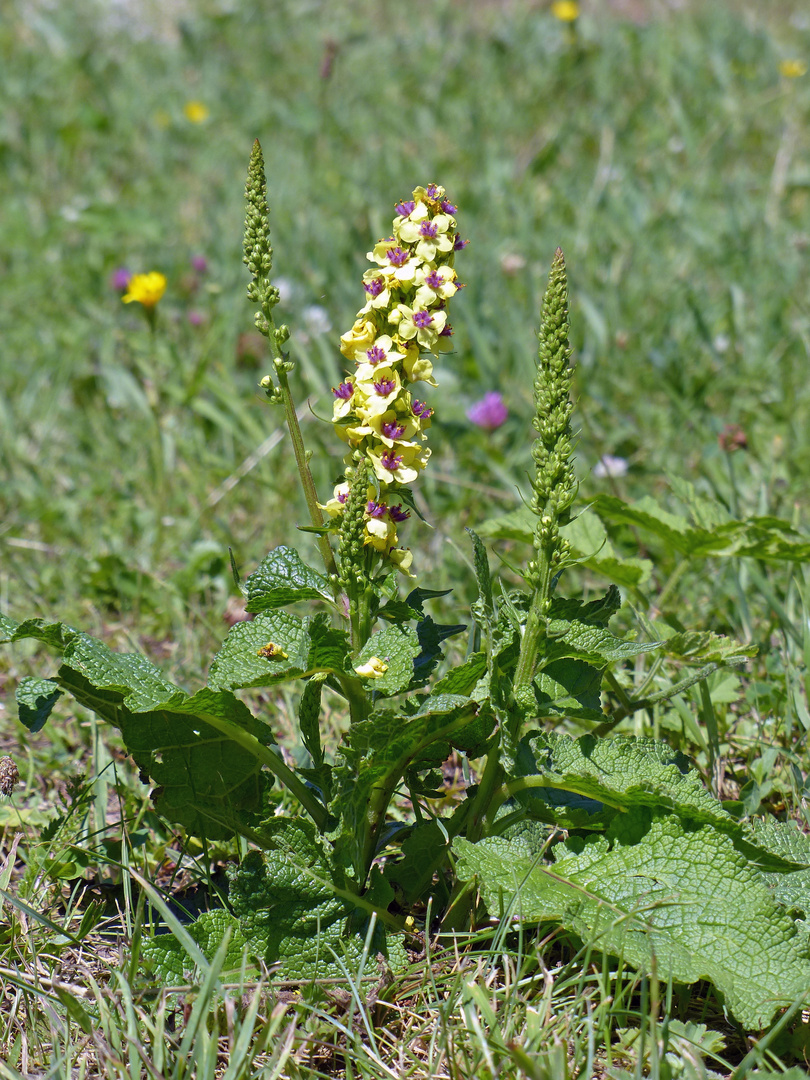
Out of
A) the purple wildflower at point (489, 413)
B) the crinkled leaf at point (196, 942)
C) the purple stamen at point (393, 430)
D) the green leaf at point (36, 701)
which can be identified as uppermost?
the purple wildflower at point (489, 413)

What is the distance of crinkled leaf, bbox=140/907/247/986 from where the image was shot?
5.20ft

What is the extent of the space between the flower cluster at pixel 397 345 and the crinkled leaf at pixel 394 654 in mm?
141

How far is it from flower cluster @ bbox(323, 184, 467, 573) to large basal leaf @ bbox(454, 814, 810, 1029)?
563 millimetres

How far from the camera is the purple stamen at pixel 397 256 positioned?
59.1 inches

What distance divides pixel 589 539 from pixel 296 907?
1094 millimetres

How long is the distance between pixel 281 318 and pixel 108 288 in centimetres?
98

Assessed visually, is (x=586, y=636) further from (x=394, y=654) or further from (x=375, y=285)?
(x=375, y=285)

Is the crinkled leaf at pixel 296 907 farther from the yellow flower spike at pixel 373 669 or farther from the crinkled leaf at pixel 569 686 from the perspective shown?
the crinkled leaf at pixel 569 686

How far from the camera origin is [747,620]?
99.6 inches

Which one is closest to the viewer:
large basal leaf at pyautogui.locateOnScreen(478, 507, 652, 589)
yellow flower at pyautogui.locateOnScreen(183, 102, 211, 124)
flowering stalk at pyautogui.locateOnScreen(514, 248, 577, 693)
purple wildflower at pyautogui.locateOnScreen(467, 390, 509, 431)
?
flowering stalk at pyautogui.locateOnScreen(514, 248, 577, 693)

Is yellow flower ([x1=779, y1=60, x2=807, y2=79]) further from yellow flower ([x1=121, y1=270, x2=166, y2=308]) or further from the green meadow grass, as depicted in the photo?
yellow flower ([x1=121, y1=270, x2=166, y2=308])

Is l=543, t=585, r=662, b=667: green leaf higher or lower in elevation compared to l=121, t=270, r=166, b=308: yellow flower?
lower

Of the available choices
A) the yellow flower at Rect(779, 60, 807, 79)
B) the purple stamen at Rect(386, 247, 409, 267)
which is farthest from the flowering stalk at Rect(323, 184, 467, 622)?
the yellow flower at Rect(779, 60, 807, 79)

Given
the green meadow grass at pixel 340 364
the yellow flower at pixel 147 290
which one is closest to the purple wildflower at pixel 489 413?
the green meadow grass at pixel 340 364
